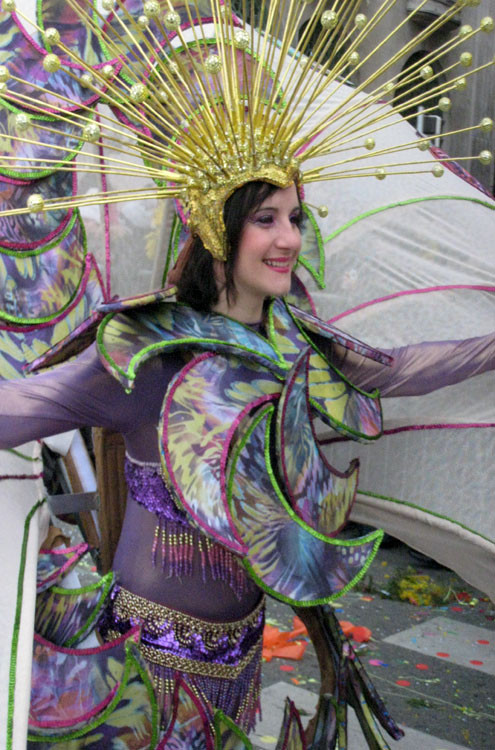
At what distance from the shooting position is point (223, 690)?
1.72 metres

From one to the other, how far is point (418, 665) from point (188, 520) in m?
2.05

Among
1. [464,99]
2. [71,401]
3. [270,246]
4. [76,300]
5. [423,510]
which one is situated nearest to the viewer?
[71,401]

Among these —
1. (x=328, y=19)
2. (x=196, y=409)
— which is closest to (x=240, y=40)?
(x=328, y=19)

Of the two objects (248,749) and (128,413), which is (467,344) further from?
(248,749)

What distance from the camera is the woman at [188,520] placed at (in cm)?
158

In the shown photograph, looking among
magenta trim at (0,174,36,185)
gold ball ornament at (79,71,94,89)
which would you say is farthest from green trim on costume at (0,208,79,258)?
gold ball ornament at (79,71,94,89)

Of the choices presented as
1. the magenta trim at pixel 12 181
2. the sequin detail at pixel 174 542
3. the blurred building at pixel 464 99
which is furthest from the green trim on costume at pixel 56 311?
the blurred building at pixel 464 99

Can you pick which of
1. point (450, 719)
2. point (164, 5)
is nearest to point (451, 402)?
point (164, 5)

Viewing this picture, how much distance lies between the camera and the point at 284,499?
1.52 metres

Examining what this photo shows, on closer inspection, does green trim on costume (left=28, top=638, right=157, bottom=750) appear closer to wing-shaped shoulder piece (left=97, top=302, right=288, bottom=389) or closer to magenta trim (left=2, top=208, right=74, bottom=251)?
wing-shaped shoulder piece (left=97, top=302, right=288, bottom=389)

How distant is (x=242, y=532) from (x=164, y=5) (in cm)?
106

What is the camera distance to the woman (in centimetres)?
158

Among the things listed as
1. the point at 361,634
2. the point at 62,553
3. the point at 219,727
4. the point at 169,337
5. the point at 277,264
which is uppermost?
the point at 277,264

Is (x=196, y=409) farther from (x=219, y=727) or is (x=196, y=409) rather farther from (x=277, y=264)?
(x=219, y=727)
